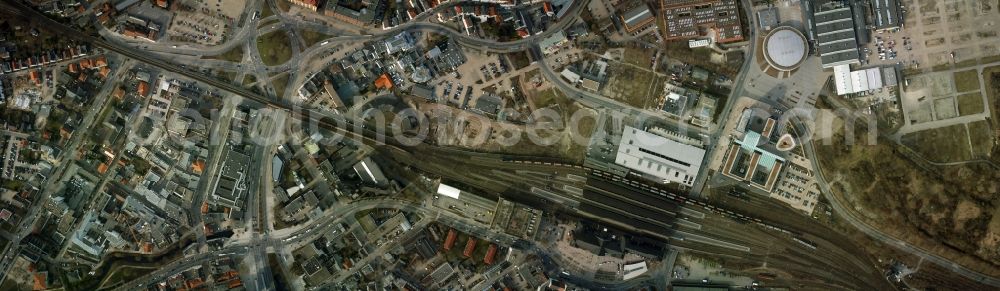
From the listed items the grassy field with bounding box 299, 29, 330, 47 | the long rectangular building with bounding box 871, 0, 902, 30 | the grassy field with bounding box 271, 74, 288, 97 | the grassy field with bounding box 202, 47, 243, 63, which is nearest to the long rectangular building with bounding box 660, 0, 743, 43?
the long rectangular building with bounding box 871, 0, 902, 30

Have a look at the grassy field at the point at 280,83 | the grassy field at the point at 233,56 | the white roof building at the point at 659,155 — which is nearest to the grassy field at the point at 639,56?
the white roof building at the point at 659,155

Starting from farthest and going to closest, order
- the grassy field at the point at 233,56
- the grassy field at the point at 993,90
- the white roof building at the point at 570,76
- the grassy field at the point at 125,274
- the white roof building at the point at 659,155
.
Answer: the grassy field at the point at 125,274, the grassy field at the point at 233,56, the white roof building at the point at 570,76, the white roof building at the point at 659,155, the grassy field at the point at 993,90

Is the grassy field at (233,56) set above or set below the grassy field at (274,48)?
below

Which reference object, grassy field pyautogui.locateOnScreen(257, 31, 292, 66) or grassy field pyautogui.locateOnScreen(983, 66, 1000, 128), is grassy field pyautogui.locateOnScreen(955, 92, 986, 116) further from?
grassy field pyautogui.locateOnScreen(257, 31, 292, 66)

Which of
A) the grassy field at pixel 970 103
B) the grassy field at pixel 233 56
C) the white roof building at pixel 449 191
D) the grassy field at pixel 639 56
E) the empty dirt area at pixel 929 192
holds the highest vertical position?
the grassy field at pixel 970 103

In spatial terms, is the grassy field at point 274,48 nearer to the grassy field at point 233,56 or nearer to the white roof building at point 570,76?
the grassy field at point 233,56

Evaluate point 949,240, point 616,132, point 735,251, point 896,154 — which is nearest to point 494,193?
point 616,132

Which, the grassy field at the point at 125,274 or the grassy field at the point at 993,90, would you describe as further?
the grassy field at the point at 125,274
